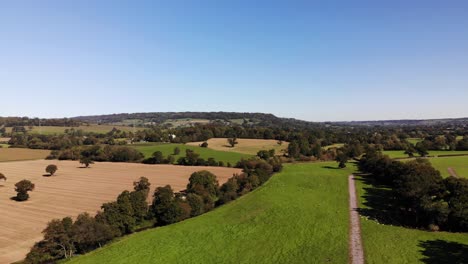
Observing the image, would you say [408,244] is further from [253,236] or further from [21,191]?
[21,191]

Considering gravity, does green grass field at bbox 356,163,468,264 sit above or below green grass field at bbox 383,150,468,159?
below

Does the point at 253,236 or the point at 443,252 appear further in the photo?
the point at 253,236

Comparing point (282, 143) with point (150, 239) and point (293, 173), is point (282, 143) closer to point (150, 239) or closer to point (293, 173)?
point (293, 173)

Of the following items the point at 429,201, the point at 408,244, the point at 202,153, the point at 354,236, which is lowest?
the point at 354,236

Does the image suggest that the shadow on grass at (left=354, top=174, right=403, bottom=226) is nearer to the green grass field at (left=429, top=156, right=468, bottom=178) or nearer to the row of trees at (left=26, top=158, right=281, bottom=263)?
the green grass field at (left=429, top=156, right=468, bottom=178)

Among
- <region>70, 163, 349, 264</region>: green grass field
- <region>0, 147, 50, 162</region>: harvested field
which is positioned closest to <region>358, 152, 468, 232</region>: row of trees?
<region>70, 163, 349, 264</region>: green grass field

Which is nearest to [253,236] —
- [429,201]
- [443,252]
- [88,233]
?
[88,233]

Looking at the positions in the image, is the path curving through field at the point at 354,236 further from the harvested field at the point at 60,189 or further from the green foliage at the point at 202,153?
the green foliage at the point at 202,153
